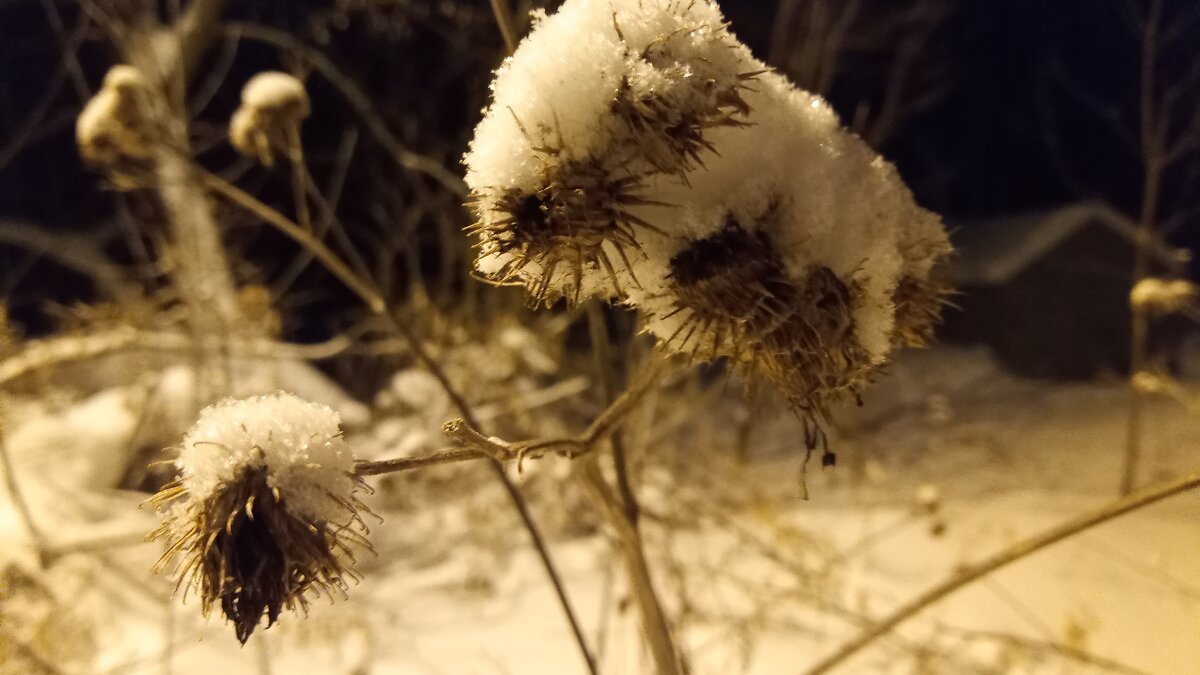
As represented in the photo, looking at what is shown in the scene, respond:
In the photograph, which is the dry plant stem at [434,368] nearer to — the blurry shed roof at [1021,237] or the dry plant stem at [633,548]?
the dry plant stem at [633,548]

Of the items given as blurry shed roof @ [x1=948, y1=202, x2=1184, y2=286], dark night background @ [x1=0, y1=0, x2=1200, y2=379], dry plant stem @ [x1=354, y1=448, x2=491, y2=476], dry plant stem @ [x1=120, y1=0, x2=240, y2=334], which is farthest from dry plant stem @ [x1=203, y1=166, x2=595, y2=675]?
blurry shed roof @ [x1=948, y1=202, x2=1184, y2=286]

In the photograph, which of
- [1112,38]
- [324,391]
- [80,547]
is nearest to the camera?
[80,547]

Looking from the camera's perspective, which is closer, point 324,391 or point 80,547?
point 80,547

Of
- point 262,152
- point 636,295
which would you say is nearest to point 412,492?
point 262,152

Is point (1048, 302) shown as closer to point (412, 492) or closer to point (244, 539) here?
point (412, 492)

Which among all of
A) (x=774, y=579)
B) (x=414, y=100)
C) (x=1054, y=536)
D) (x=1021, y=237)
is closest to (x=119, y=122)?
(x=1054, y=536)

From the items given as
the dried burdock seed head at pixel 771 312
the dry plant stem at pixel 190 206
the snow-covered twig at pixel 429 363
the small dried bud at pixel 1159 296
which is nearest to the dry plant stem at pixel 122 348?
the dry plant stem at pixel 190 206

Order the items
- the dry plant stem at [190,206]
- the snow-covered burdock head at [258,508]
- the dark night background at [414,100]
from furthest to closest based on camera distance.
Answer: the dark night background at [414,100], the dry plant stem at [190,206], the snow-covered burdock head at [258,508]
